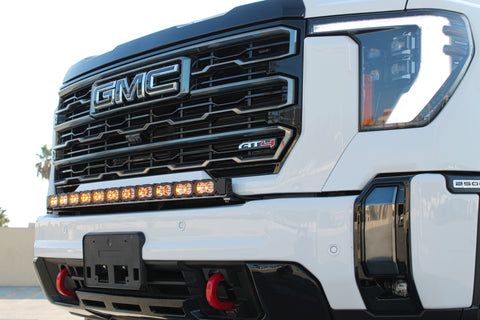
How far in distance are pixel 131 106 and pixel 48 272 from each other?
4.15 ft

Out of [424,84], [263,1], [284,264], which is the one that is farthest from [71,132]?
[424,84]

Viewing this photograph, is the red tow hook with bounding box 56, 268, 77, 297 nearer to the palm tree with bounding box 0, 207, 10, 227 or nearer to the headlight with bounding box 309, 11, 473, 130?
the headlight with bounding box 309, 11, 473, 130

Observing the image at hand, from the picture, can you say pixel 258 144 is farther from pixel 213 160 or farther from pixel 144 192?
pixel 144 192

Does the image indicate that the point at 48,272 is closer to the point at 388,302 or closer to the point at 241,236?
the point at 241,236

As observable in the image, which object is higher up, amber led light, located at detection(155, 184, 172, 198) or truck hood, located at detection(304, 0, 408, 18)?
truck hood, located at detection(304, 0, 408, 18)

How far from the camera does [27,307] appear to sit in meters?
10.3

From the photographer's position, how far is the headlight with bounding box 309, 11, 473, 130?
223 cm

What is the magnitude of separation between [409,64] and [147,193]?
1.45 m

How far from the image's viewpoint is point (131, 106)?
3.14 m

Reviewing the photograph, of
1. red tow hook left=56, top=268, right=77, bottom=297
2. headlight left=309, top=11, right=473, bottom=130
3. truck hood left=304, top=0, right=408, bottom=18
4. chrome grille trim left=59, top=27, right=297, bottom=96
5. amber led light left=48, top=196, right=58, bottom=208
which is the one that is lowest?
red tow hook left=56, top=268, right=77, bottom=297


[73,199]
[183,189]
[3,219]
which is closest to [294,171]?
[183,189]

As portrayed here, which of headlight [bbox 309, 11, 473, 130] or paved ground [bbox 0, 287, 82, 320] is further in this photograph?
paved ground [bbox 0, 287, 82, 320]

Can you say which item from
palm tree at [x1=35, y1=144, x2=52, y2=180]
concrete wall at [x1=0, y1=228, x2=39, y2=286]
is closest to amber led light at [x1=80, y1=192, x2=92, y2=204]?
concrete wall at [x1=0, y1=228, x2=39, y2=286]

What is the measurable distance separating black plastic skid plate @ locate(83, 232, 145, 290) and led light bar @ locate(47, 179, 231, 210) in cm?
20
